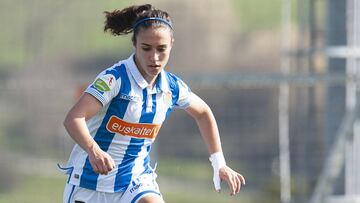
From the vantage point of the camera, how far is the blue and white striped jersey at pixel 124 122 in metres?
5.49

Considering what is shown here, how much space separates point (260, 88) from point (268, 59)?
25 cm

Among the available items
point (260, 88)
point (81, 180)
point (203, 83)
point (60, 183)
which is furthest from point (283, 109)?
A: point (81, 180)

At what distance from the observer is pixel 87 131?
521 cm

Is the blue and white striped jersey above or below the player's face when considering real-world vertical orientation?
below

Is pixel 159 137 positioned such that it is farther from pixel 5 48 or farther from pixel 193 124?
pixel 5 48

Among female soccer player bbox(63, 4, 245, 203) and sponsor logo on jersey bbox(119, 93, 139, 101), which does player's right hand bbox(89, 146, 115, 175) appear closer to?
female soccer player bbox(63, 4, 245, 203)

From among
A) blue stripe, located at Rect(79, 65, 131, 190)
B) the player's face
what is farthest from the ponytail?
blue stripe, located at Rect(79, 65, 131, 190)

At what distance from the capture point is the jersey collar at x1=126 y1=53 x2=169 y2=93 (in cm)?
553

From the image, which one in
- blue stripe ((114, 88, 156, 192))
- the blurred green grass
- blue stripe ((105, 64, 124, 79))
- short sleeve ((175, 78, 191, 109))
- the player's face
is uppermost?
the player's face

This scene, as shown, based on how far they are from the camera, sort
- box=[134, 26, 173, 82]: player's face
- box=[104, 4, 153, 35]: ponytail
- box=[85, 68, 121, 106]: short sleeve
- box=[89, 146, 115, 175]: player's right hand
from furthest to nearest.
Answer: box=[104, 4, 153, 35]: ponytail
box=[134, 26, 173, 82]: player's face
box=[85, 68, 121, 106]: short sleeve
box=[89, 146, 115, 175]: player's right hand

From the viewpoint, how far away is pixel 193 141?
→ 29.5 feet

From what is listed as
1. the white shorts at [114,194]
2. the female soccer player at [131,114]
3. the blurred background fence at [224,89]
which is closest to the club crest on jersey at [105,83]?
the female soccer player at [131,114]

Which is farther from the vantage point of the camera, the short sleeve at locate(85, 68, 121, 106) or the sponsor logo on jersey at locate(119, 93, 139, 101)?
the sponsor logo on jersey at locate(119, 93, 139, 101)

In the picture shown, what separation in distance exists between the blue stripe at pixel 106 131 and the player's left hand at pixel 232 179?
61 centimetres
